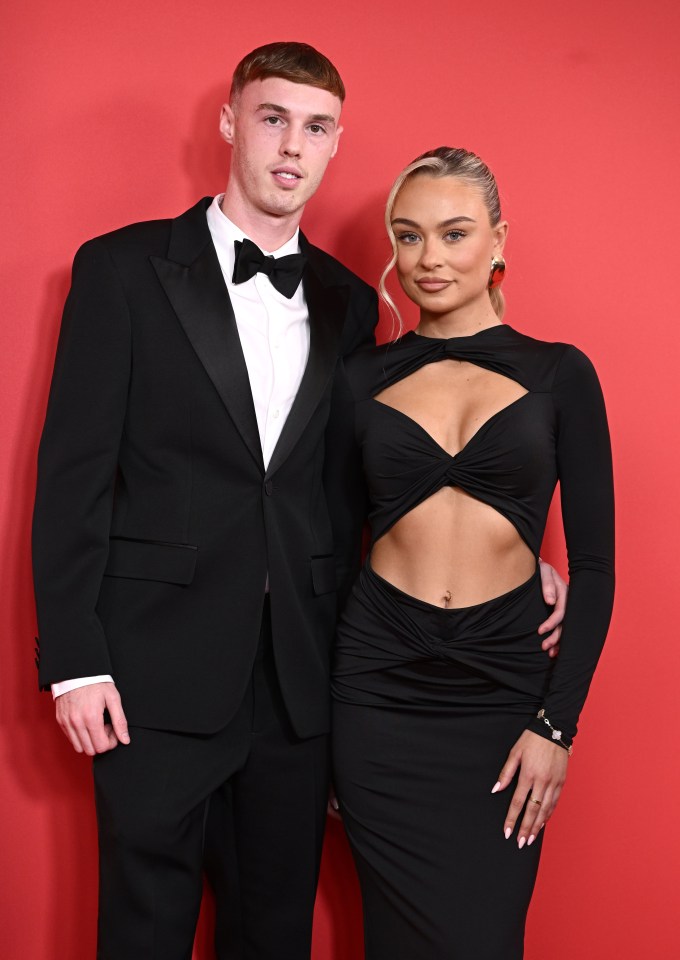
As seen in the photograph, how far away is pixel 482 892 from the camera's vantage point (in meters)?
1.99

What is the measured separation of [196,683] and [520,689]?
642 millimetres

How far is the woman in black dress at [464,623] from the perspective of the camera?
6.60 feet

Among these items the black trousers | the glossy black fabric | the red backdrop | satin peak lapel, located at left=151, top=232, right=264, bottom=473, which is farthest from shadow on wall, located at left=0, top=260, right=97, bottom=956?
the glossy black fabric

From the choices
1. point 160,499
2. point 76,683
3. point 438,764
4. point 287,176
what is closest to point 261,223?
point 287,176

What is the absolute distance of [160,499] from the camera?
1.96m

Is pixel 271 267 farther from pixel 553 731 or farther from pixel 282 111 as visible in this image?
pixel 553 731

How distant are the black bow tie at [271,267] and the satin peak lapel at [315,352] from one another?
8cm

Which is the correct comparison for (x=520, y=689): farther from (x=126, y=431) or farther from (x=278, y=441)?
(x=126, y=431)

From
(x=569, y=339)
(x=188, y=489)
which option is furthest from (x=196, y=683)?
(x=569, y=339)

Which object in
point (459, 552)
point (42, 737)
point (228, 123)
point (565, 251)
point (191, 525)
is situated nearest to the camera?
point (191, 525)

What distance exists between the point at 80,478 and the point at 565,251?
137 centimetres

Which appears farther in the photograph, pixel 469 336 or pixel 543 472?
pixel 469 336

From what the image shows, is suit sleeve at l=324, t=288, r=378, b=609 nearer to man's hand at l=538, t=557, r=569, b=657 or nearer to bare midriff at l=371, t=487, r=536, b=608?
bare midriff at l=371, t=487, r=536, b=608

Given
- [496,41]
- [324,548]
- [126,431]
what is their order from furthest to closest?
[496,41]
[324,548]
[126,431]
